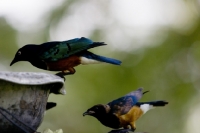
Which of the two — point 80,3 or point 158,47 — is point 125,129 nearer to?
point 158,47

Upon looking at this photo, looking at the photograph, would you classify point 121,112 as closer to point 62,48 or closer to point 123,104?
point 123,104

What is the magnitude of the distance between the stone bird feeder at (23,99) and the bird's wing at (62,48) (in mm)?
198

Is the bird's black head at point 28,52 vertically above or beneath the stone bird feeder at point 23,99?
above

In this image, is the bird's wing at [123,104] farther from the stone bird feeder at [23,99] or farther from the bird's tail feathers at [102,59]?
the stone bird feeder at [23,99]

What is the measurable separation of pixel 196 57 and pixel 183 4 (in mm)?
649

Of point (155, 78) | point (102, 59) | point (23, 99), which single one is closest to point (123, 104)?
point (102, 59)

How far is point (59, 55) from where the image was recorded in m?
1.71

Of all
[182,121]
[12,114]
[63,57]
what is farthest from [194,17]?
[12,114]

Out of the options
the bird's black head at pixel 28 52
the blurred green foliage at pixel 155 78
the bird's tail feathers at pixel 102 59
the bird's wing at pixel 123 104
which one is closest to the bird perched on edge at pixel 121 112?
the bird's wing at pixel 123 104

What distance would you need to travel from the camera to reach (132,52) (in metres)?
5.58

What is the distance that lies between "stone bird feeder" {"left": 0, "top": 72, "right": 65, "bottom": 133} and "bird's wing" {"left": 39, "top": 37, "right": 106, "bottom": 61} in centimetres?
20

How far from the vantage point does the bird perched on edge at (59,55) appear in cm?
169

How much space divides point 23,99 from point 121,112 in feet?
1.41

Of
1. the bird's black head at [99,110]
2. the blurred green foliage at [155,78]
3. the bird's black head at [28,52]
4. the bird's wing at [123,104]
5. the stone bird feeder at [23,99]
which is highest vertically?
the blurred green foliage at [155,78]
